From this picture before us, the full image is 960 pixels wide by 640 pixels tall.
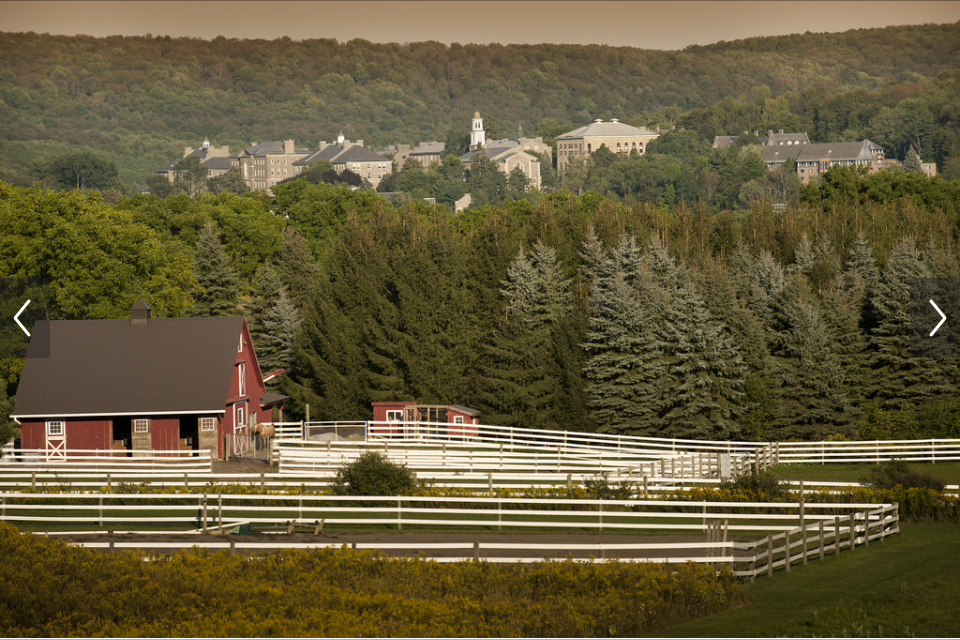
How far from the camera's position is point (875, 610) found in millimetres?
21141

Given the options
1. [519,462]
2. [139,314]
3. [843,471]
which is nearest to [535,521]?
[519,462]

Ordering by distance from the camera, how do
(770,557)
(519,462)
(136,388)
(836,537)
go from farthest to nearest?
(136,388)
(519,462)
(836,537)
(770,557)

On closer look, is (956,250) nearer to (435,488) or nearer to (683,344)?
(683,344)

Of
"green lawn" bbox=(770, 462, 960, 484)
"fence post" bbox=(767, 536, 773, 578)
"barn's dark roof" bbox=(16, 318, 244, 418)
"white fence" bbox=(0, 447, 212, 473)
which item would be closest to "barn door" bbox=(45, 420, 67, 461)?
"barn's dark roof" bbox=(16, 318, 244, 418)

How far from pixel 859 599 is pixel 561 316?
41.1 m

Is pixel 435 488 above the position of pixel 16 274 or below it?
below

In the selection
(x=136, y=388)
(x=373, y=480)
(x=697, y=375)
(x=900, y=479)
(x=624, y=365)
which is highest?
(x=624, y=365)

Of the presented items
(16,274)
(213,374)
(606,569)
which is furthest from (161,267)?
(606,569)

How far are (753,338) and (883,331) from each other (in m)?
6.22

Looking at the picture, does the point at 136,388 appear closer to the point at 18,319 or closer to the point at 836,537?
the point at 18,319

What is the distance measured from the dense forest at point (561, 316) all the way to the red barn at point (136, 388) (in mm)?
9725

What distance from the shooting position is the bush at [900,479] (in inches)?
1351

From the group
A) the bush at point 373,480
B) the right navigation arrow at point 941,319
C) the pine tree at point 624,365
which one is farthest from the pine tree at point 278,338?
the bush at point 373,480

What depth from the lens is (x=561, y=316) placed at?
2478 inches
